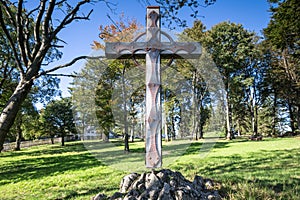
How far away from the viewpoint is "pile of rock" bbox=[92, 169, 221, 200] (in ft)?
8.20

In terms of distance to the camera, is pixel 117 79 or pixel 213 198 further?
pixel 117 79

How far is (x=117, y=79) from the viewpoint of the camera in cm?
1238

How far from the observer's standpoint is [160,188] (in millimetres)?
2658

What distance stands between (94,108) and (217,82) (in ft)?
31.2

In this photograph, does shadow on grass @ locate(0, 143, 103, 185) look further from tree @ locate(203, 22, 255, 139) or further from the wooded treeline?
tree @ locate(203, 22, 255, 139)

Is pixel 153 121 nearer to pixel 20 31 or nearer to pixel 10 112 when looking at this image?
pixel 10 112

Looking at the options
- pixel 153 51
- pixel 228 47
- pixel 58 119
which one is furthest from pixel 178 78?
pixel 58 119

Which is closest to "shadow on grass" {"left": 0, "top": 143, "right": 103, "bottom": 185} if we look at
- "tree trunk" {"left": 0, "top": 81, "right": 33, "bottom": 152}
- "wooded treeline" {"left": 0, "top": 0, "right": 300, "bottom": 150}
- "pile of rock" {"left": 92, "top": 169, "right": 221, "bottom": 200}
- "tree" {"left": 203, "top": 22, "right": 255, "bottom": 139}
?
"wooded treeline" {"left": 0, "top": 0, "right": 300, "bottom": 150}

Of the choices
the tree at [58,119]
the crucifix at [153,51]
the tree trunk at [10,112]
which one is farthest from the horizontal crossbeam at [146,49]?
the tree at [58,119]

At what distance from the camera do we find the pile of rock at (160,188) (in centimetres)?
250

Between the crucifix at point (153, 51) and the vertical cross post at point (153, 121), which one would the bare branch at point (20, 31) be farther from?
the vertical cross post at point (153, 121)

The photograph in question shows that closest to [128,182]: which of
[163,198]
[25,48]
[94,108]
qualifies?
[163,198]

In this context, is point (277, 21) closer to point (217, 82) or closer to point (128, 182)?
point (217, 82)

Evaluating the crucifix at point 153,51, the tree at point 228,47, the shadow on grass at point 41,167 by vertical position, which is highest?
the tree at point 228,47
